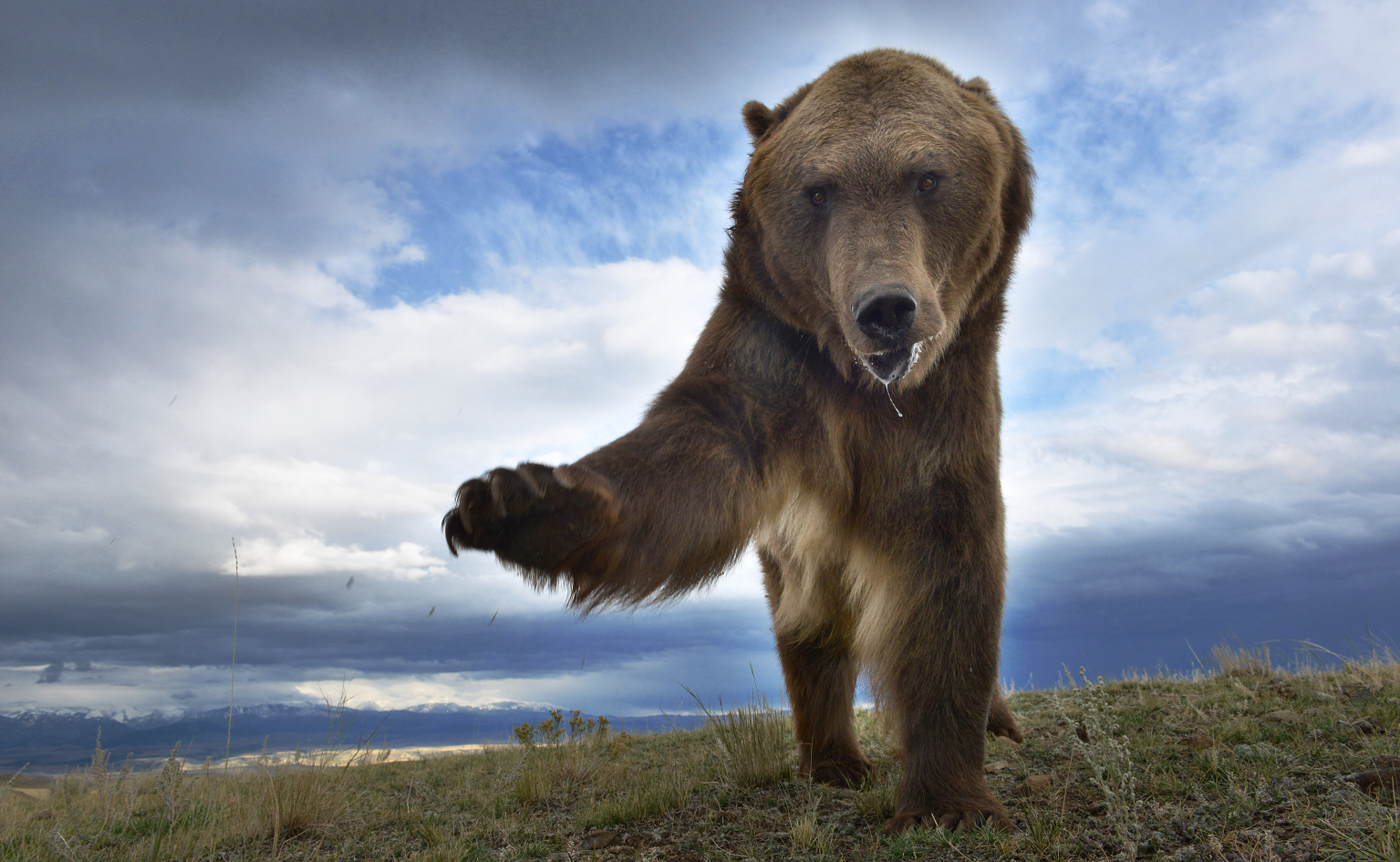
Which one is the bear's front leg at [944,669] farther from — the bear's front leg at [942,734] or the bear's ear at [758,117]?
the bear's ear at [758,117]

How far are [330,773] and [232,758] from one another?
0.49 meters

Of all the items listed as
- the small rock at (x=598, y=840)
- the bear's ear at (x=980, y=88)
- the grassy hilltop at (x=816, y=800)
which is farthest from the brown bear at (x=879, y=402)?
the small rock at (x=598, y=840)

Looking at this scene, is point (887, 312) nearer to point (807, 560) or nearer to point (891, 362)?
point (891, 362)

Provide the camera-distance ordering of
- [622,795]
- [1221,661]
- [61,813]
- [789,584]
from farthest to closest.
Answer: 1. [1221,661]
2. [61,813]
3. [789,584]
4. [622,795]

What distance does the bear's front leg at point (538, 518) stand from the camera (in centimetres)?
227

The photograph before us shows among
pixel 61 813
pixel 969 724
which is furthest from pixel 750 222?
pixel 61 813

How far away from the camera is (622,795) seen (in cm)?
374

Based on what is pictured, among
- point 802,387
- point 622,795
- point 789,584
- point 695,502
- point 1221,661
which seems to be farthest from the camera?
point 1221,661

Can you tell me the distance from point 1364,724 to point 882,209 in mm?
3235

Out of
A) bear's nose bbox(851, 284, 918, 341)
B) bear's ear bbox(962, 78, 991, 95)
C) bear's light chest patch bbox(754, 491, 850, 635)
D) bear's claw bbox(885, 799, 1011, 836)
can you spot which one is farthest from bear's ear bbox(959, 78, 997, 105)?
bear's claw bbox(885, 799, 1011, 836)

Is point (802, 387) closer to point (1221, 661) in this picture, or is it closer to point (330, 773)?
point (330, 773)

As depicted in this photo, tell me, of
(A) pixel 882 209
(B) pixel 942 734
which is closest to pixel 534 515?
(A) pixel 882 209

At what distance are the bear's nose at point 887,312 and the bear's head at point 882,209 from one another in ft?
0.18

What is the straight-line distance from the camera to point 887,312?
2.65m
